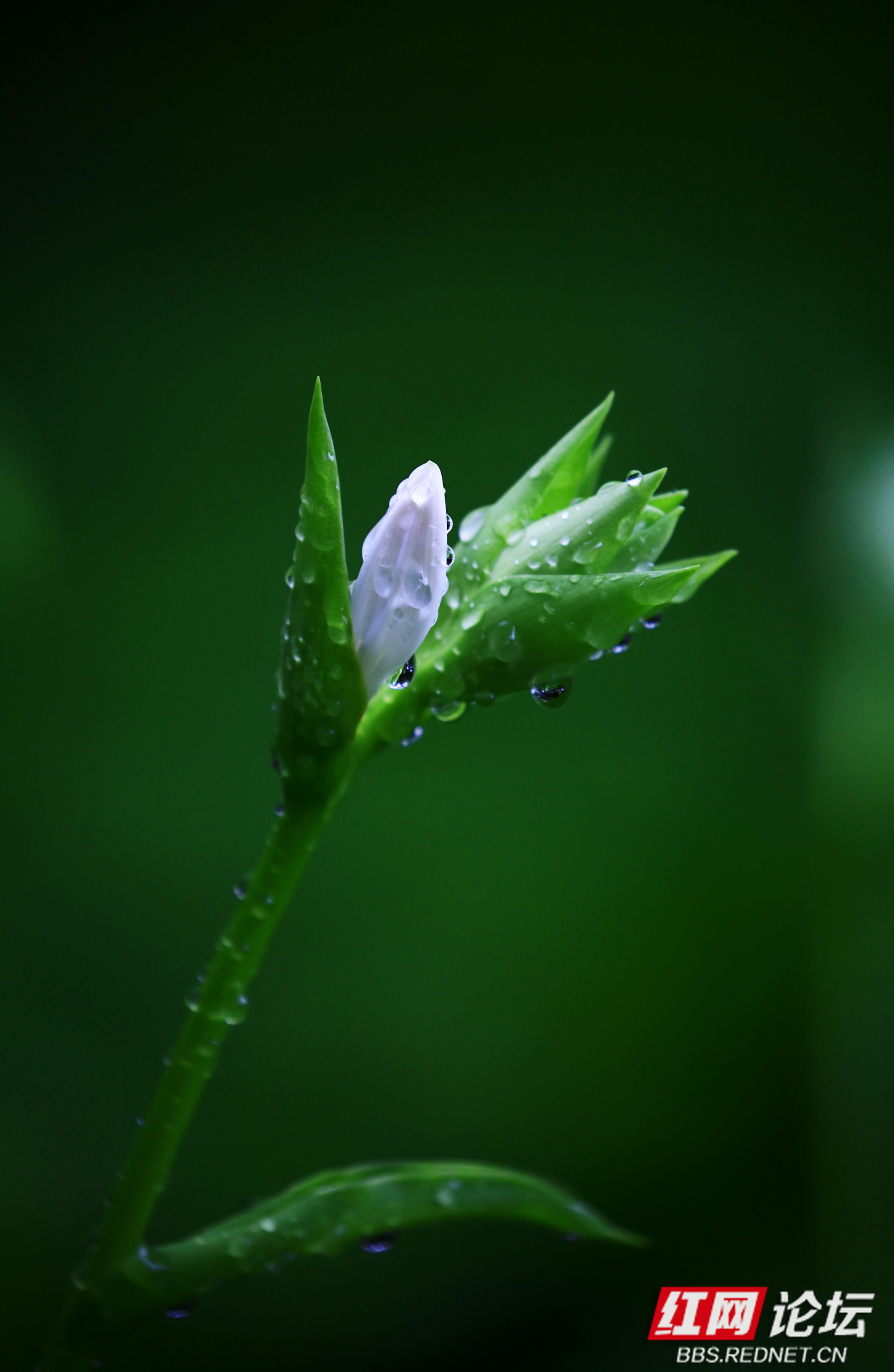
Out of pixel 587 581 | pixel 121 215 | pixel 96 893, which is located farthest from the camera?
pixel 121 215

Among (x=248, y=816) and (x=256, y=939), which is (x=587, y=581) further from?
(x=248, y=816)

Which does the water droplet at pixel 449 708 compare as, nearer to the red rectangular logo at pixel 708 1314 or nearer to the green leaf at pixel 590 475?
the green leaf at pixel 590 475

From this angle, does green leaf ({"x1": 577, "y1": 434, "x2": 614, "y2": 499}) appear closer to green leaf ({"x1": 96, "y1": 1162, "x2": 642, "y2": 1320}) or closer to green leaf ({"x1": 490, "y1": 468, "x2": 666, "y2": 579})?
green leaf ({"x1": 490, "y1": 468, "x2": 666, "y2": 579})

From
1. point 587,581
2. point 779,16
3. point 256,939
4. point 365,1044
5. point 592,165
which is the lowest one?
point 365,1044

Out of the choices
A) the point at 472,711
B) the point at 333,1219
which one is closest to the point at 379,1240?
the point at 333,1219

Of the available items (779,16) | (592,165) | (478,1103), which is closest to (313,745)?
(478,1103)

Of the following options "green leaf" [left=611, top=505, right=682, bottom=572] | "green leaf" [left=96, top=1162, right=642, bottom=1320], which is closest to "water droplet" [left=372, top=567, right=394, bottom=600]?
"green leaf" [left=611, top=505, right=682, bottom=572]

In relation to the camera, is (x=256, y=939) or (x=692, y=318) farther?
(x=692, y=318)
